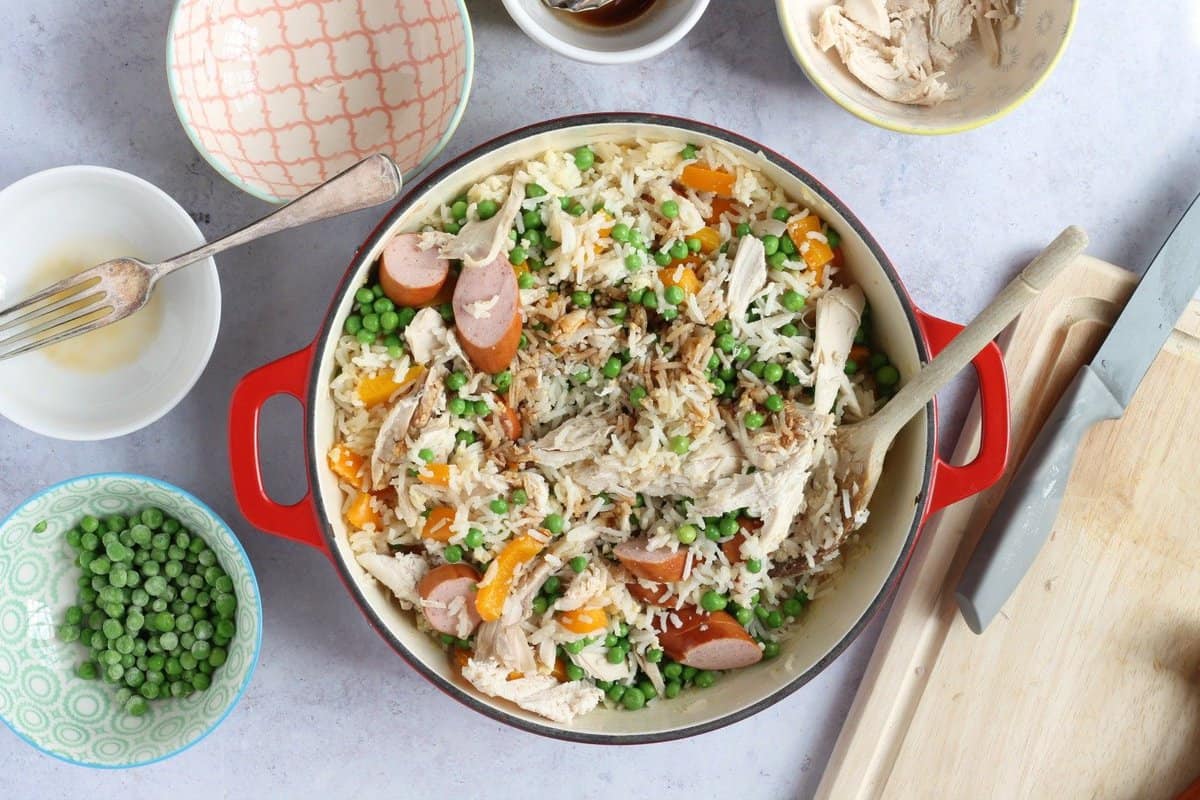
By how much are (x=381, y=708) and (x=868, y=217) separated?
2267 mm

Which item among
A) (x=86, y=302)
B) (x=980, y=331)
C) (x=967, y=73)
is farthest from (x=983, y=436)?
(x=86, y=302)

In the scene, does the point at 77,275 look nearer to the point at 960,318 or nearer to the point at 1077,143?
the point at 960,318

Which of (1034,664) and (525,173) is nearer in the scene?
(525,173)

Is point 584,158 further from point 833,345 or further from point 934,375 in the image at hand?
point 934,375

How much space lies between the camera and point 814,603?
297 centimetres

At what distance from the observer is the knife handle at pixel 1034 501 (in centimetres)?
303

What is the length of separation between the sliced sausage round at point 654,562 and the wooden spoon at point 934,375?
1.65 ft

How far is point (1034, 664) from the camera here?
3221mm

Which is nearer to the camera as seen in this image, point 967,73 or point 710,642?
point 710,642

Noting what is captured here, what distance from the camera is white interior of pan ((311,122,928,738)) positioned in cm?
271

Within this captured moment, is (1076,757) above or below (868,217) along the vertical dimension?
below

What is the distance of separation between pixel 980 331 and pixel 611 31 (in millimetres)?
1389

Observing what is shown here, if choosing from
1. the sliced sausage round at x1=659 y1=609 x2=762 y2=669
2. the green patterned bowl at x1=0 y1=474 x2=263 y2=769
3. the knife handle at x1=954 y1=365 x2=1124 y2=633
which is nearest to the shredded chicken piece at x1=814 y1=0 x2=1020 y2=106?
the knife handle at x1=954 y1=365 x2=1124 y2=633

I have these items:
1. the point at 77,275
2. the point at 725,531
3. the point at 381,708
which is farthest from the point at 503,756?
the point at 77,275
